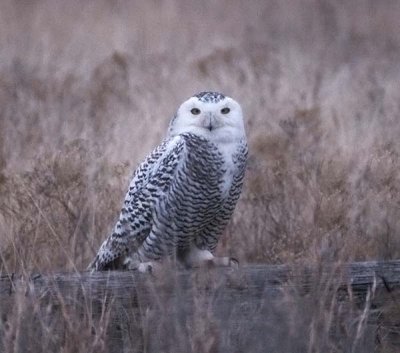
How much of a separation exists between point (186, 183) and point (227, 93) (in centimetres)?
425

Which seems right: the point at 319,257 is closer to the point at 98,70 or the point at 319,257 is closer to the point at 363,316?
the point at 363,316

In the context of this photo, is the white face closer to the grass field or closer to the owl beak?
the owl beak

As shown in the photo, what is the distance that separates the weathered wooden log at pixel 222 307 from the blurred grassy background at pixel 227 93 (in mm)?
134

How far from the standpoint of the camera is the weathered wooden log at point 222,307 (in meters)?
3.74

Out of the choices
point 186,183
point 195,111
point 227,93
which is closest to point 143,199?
point 186,183

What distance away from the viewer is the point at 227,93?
9.47 meters

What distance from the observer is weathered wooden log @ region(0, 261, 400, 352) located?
3.74 m

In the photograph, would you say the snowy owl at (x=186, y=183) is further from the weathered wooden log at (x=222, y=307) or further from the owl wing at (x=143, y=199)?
the weathered wooden log at (x=222, y=307)

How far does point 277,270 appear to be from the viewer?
15.1 ft

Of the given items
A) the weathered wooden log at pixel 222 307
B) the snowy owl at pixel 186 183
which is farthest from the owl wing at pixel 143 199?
the weathered wooden log at pixel 222 307

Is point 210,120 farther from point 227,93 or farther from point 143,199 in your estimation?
point 227,93

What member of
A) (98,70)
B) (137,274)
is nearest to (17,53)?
(98,70)

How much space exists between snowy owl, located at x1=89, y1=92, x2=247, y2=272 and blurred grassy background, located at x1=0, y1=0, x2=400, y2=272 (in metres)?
0.29

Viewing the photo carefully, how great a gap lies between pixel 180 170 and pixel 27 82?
16.3 ft
